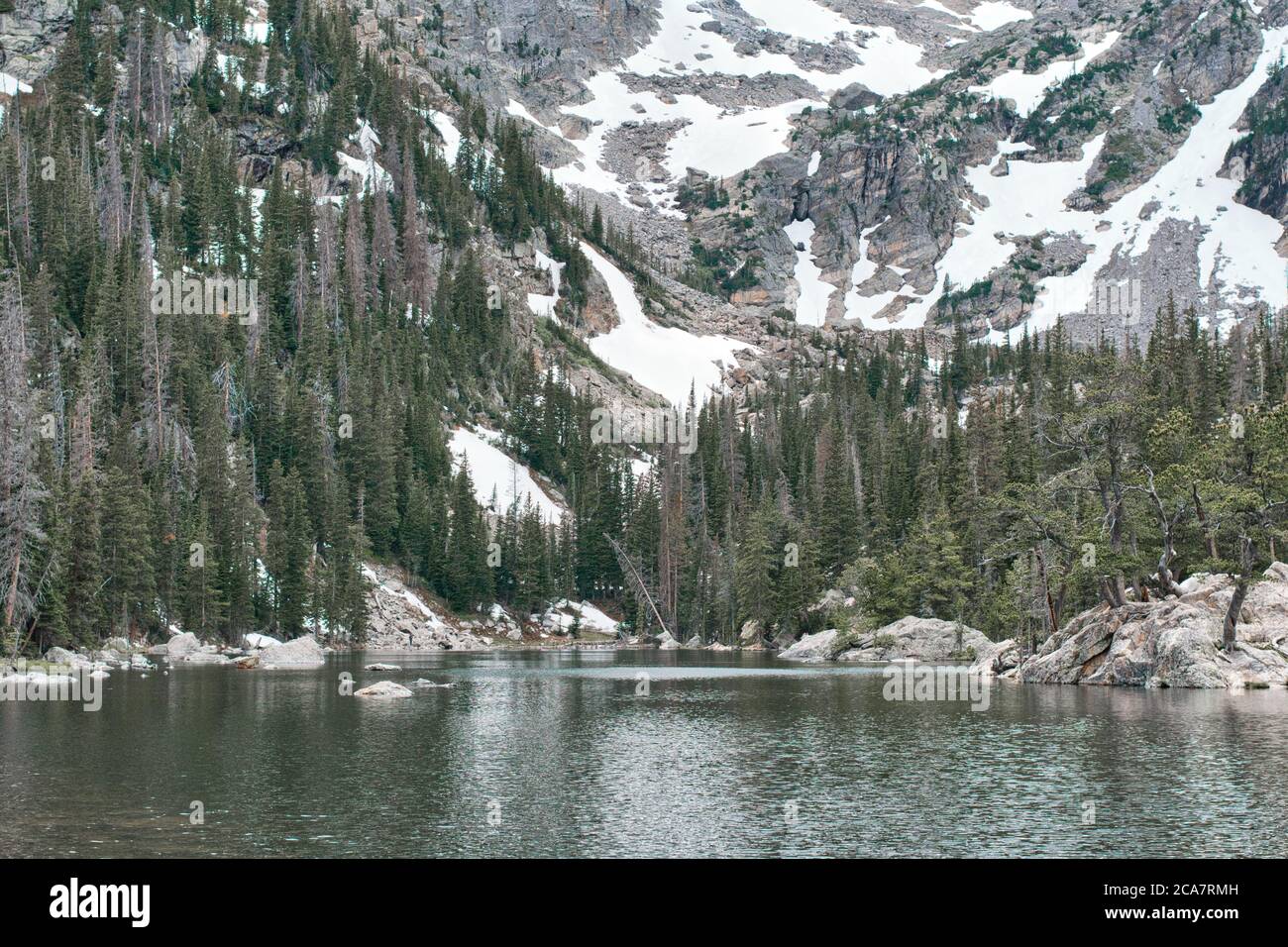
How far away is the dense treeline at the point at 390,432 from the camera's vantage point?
216ft

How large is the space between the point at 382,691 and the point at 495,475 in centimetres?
9470

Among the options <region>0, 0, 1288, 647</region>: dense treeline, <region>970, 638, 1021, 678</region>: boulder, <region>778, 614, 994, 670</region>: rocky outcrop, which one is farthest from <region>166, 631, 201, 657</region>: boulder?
<region>970, 638, 1021, 678</region>: boulder

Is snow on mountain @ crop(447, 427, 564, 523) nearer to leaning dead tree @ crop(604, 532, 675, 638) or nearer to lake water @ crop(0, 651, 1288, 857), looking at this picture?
leaning dead tree @ crop(604, 532, 675, 638)

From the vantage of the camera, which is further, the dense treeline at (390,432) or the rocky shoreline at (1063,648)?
the dense treeline at (390,432)

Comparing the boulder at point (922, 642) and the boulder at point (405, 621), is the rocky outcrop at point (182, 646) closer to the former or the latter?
the boulder at point (405, 621)

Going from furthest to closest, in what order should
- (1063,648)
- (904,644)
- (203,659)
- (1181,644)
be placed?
(904,644)
(203,659)
(1063,648)
(1181,644)

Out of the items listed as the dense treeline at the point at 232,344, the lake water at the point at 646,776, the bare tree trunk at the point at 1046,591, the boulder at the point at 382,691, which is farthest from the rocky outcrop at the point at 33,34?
the bare tree trunk at the point at 1046,591

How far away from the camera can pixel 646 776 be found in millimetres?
33281

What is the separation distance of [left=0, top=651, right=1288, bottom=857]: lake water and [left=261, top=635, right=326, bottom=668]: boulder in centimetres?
2542

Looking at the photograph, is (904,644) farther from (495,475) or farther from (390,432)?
(495,475)

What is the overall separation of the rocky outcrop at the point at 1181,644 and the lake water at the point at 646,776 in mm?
2660

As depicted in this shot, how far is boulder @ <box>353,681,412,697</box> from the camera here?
180 feet

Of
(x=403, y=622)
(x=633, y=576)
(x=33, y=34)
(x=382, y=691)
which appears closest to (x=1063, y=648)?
(x=382, y=691)
